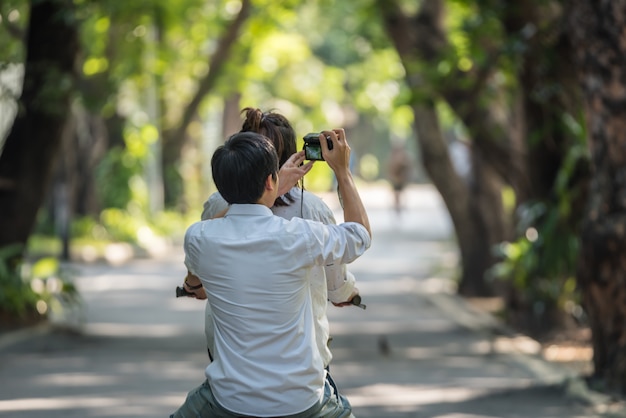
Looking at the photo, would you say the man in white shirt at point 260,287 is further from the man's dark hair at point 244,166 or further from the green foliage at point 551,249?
the green foliage at point 551,249

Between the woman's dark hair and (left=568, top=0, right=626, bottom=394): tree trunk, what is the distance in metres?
5.41

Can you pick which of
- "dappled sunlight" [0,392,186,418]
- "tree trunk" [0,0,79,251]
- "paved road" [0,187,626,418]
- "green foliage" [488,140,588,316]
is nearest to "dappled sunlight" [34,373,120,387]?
"paved road" [0,187,626,418]

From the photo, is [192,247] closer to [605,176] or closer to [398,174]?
[605,176]

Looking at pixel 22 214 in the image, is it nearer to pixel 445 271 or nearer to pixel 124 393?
pixel 124 393

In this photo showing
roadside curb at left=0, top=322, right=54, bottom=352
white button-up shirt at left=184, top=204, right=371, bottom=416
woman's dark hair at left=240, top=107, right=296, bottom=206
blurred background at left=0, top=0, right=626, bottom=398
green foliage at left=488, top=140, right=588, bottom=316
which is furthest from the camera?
green foliage at left=488, top=140, right=588, bottom=316

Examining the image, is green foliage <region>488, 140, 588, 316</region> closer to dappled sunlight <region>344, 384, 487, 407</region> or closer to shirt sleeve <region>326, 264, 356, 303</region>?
dappled sunlight <region>344, 384, 487, 407</region>

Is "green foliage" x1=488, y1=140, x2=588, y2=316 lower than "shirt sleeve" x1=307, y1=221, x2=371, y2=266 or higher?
lower

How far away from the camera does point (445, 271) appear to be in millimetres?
23703

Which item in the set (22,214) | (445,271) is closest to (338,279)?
(22,214)

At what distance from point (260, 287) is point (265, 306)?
6 centimetres

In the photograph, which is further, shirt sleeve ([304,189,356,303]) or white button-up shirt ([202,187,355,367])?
shirt sleeve ([304,189,356,303])

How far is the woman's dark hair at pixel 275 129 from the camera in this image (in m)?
4.98

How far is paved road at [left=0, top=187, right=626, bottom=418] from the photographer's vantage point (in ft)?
32.5

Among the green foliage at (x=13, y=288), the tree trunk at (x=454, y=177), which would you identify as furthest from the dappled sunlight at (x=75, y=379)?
the tree trunk at (x=454, y=177)
